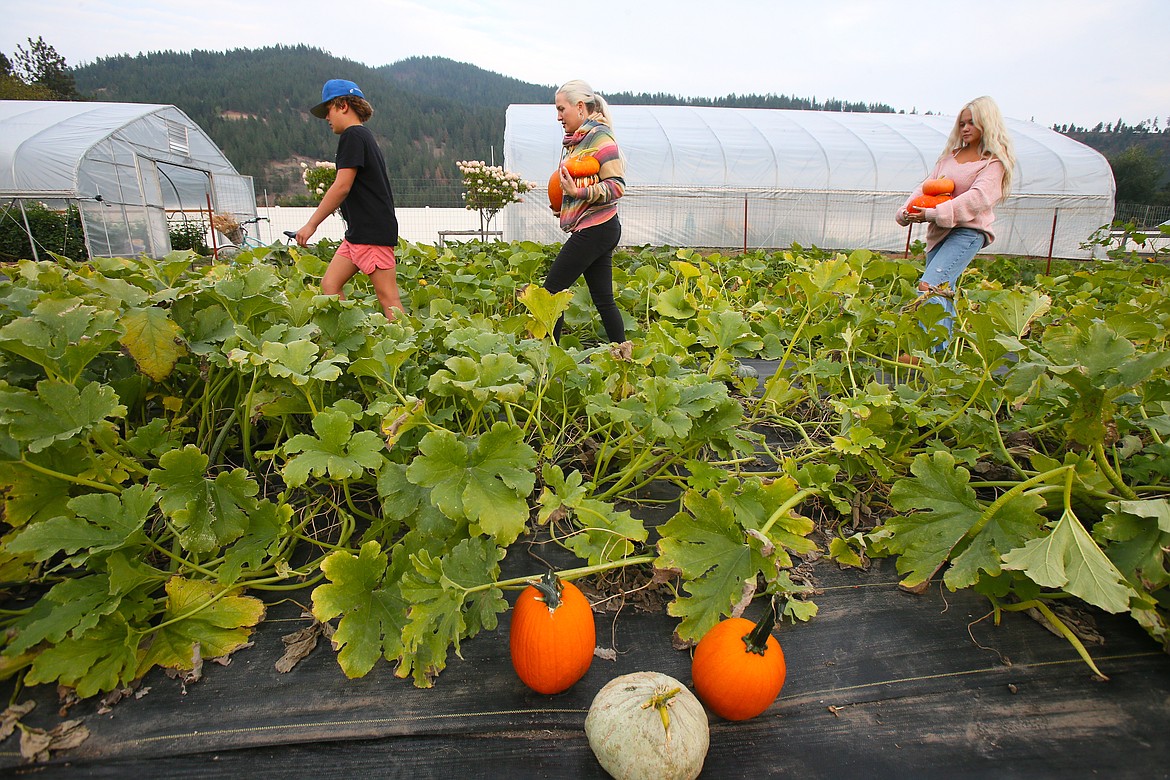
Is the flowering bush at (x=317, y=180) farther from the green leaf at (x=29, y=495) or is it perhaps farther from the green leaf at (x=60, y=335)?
the green leaf at (x=29, y=495)

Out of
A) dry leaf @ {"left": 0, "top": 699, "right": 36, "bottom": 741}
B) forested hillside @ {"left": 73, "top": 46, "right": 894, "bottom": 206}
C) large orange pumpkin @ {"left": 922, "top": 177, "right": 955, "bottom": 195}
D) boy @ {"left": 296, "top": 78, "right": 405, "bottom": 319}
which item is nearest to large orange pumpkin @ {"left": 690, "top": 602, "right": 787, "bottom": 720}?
dry leaf @ {"left": 0, "top": 699, "right": 36, "bottom": 741}

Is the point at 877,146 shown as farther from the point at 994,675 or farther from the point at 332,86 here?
the point at 994,675

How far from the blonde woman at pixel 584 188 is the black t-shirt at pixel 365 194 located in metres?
1.04

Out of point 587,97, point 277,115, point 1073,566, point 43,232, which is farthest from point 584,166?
point 277,115

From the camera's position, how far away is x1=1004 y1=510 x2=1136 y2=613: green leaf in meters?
1.22

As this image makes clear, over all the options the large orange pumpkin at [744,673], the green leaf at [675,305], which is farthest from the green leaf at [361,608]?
the green leaf at [675,305]

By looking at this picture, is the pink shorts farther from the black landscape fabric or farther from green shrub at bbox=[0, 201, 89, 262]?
green shrub at bbox=[0, 201, 89, 262]

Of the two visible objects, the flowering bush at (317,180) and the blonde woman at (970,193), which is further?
the flowering bush at (317,180)

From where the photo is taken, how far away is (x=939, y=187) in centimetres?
353

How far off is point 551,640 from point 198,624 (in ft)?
2.91

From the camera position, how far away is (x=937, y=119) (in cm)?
1858

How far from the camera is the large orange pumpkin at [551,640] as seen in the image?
1.29m

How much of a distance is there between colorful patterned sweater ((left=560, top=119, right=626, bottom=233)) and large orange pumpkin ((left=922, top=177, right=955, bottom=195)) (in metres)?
1.91

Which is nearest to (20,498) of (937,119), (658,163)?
(658,163)
